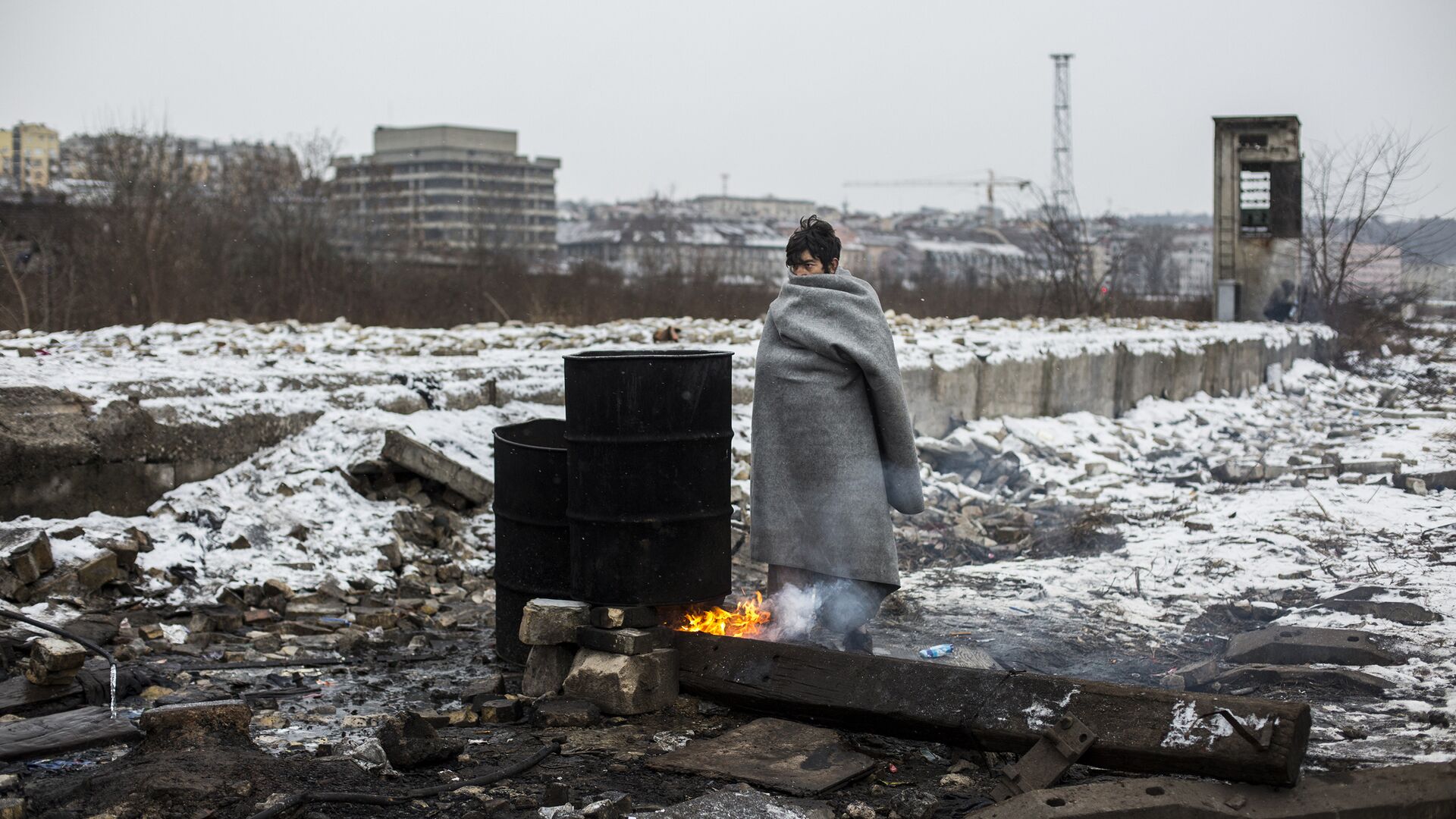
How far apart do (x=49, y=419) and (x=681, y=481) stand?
4057 millimetres

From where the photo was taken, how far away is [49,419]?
272 inches

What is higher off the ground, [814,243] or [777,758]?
[814,243]

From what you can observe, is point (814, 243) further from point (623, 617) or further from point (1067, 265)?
point (1067, 265)

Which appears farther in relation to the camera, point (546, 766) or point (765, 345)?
point (765, 345)

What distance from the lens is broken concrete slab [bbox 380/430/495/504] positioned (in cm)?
786

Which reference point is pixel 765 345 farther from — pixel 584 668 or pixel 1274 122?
pixel 1274 122

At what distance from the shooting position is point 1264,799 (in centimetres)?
351

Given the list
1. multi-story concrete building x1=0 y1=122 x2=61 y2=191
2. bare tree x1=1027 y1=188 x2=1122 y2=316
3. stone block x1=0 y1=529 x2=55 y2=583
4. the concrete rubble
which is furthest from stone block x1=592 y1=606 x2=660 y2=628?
multi-story concrete building x1=0 y1=122 x2=61 y2=191

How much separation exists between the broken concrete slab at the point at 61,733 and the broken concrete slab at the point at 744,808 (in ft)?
6.82

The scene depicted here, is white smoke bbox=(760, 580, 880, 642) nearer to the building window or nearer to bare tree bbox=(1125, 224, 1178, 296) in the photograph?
the building window

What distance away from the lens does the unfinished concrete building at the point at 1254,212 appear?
2541 centimetres

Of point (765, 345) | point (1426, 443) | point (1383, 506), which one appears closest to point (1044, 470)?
point (1383, 506)

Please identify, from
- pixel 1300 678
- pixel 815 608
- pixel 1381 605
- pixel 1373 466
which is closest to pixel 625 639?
pixel 815 608

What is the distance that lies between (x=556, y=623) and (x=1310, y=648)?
316cm
